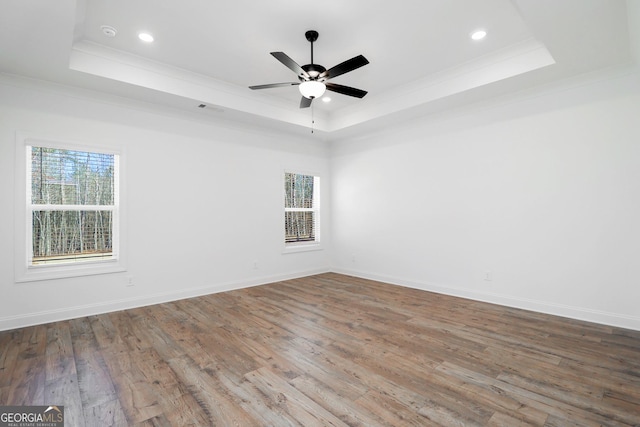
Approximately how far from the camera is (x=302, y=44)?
3.49m

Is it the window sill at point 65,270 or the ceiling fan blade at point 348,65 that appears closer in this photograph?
the ceiling fan blade at point 348,65

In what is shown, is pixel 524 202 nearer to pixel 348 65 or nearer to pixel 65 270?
pixel 348 65

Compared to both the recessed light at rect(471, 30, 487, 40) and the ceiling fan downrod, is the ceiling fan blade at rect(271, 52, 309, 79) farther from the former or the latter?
the recessed light at rect(471, 30, 487, 40)

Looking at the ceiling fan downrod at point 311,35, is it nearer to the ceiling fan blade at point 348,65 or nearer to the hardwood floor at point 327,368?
the ceiling fan blade at point 348,65

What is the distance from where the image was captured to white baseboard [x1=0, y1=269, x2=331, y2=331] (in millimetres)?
3430

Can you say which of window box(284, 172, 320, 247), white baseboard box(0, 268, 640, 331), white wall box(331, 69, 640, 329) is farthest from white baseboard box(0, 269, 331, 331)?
white wall box(331, 69, 640, 329)

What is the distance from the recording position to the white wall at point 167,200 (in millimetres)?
3498

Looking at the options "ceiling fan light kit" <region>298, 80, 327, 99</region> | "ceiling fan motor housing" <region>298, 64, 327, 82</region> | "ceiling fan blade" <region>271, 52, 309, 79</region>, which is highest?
"ceiling fan motor housing" <region>298, 64, 327, 82</region>

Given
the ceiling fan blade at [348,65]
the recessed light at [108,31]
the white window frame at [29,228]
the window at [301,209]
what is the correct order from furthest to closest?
the window at [301,209] < the white window frame at [29,228] < the recessed light at [108,31] < the ceiling fan blade at [348,65]

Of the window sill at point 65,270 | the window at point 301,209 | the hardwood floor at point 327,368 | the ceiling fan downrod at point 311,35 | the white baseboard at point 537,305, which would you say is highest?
the ceiling fan downrod at point 311,35

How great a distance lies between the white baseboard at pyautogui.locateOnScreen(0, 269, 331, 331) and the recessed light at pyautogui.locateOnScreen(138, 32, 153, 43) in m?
3.27

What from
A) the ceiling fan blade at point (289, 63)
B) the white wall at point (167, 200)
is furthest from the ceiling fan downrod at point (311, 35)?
the white wall at point (167, 200)

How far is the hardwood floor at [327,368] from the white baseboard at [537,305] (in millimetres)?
162

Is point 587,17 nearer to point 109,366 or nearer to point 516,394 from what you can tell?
point 516,394
